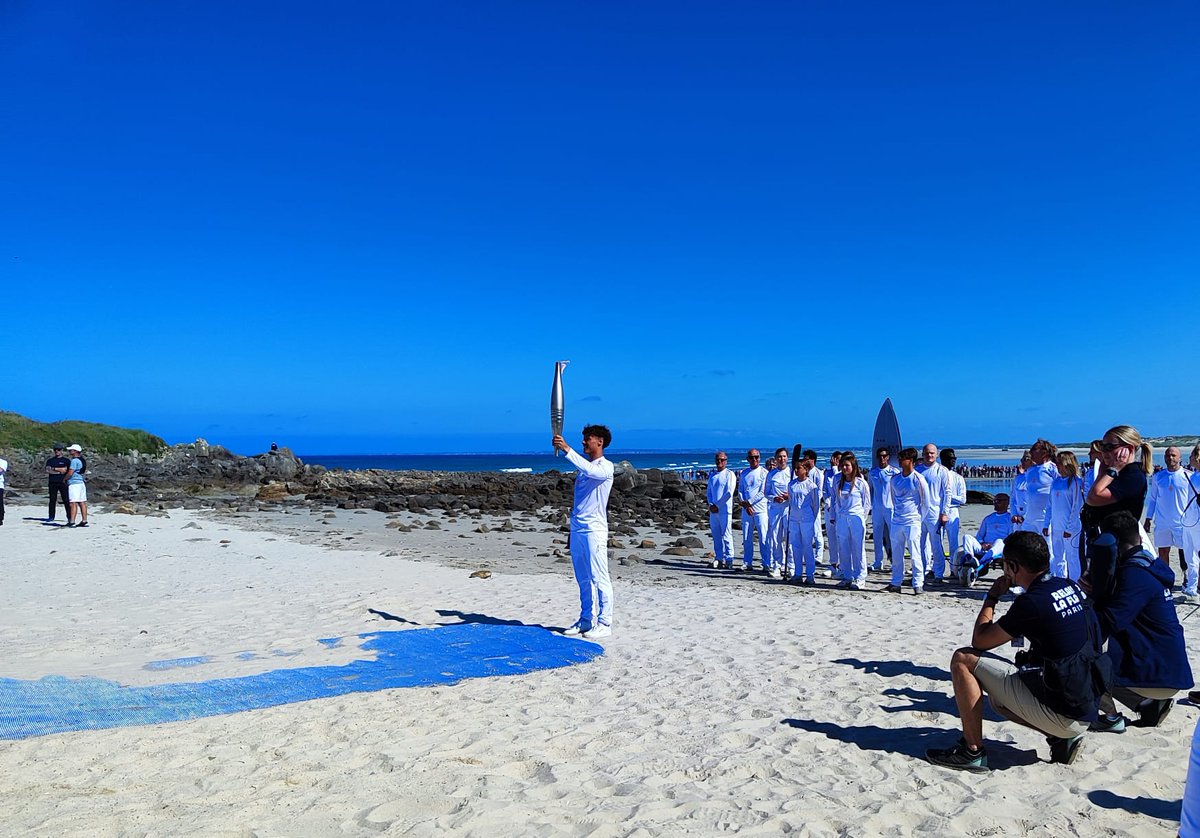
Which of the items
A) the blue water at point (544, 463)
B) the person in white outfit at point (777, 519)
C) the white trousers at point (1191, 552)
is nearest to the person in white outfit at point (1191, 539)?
the white trousers at point (1191, 552)

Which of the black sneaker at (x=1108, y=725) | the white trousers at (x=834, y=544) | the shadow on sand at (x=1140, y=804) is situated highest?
the white trousers at (x=834, y=544)

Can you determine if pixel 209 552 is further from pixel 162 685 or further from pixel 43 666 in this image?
pixel 162 685

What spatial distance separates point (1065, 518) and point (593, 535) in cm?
657

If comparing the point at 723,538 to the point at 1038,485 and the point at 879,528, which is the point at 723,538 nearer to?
the point at 879,528

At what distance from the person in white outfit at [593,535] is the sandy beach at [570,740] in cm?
38

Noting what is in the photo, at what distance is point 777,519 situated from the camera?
49.1 feet

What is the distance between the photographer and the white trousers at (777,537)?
1488cm

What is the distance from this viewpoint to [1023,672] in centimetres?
509

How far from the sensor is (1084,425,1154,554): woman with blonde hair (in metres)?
6.37

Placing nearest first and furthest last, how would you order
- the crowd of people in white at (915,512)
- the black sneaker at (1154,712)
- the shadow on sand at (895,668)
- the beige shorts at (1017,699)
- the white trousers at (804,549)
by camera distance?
the beige shorts at (1017,699), the black sneaker at (1154,712), the shadow on sand at (895,668), the crowd of people in white at (915,512), the white trousers at (804,549)

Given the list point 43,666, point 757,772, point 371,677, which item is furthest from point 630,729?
point 43,666

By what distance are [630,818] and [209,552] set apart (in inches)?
543

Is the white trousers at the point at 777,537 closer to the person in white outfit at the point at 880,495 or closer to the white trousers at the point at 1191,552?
the person in white outfit at the point at 880,495

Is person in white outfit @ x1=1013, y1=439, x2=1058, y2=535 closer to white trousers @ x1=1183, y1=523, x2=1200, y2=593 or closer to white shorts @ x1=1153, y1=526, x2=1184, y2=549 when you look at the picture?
white shorts @ x1=1153, y1=526, x2=1184, y2=549
